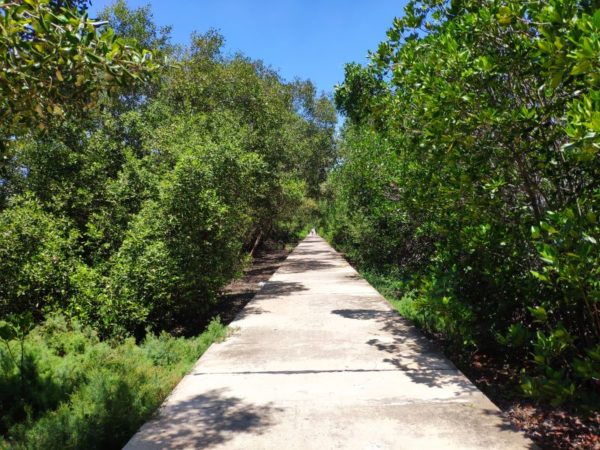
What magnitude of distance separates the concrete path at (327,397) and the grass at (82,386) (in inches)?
9.2

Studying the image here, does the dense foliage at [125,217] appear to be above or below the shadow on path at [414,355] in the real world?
above

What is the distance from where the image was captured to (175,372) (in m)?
5.53

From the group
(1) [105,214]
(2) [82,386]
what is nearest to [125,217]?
(1) [105,214]

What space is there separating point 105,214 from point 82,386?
5614 mm

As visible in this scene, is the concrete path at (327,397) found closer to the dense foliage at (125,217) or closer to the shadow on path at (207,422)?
the shadow on path at (207,422)

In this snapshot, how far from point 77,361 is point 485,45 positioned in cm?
592

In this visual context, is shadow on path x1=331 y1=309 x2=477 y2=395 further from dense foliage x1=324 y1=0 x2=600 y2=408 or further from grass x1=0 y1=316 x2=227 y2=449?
grass x1=0 y1=316 x2=227 y2=449

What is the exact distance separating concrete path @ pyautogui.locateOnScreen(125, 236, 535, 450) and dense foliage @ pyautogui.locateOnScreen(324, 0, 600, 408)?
2.30ft

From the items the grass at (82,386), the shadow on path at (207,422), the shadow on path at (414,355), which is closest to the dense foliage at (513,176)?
the shadow on path at (414,355)

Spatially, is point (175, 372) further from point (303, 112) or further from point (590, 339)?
point (303, 112)

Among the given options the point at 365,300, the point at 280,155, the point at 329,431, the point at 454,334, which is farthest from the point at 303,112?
the point at 329,431

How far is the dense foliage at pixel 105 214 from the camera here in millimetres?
3879

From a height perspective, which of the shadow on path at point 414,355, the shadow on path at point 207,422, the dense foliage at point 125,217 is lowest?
the shadow on path at point 207,422

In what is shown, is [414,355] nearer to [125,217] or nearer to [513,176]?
[513,176]
